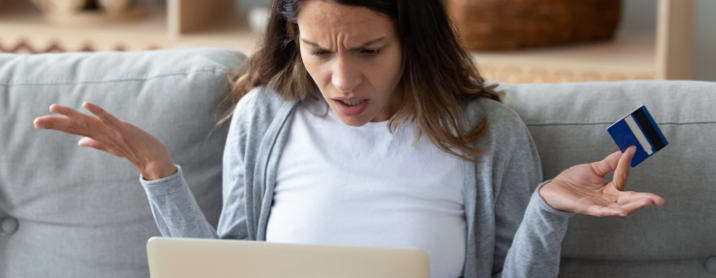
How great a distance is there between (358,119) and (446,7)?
0.23m

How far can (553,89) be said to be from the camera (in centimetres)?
113

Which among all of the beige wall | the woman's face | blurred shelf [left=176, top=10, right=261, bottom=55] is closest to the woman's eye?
the woman's face

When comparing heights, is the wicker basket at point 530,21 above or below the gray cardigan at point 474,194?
above

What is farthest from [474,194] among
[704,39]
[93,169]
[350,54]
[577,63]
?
[704,39]

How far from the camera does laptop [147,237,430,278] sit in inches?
27.0

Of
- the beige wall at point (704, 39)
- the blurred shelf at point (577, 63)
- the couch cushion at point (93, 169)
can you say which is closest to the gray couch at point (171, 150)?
the couch cushion at point (93, 169)

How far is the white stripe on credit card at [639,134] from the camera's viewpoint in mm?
831

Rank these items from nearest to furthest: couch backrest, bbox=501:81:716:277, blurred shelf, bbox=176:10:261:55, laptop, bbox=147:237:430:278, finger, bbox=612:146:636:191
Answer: laptop, bbox=147:237:430:278, finger, bbox=612:146:636:191, couch backrest, bbox=501:81:716:277, blurred shelf, bbox=176:10:261:55

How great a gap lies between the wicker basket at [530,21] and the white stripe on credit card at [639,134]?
1.11 m

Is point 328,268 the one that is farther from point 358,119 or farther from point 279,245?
point 358,119

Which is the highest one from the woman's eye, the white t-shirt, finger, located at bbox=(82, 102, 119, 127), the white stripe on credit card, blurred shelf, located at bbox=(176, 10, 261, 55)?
the woman's eye

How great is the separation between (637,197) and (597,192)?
0.27 feet

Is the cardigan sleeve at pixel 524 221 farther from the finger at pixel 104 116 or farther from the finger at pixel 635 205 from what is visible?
the finger at pixel 104 116

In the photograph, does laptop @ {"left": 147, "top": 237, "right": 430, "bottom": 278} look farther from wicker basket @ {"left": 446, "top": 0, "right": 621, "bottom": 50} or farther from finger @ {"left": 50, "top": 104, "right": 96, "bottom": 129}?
wicker basket @ {"left": 446, "top": 0, "right": 621, "bottom": 50}
